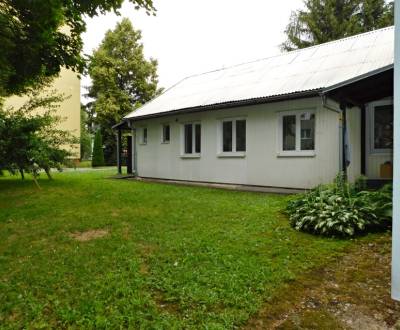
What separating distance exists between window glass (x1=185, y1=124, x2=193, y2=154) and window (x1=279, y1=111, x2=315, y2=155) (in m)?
4.40

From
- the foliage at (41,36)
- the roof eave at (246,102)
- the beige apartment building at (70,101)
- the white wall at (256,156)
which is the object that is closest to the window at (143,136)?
the white wall at (256,156)

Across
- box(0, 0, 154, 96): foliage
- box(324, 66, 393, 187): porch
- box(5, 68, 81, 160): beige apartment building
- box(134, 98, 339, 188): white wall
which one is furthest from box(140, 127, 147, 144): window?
box(5, 68, 81, 160): beige apartment building

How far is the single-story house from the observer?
30.5 feet

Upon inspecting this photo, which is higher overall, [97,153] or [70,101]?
[70,101]

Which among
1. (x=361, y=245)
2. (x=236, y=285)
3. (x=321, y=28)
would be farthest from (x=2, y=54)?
(x=321, y=28)

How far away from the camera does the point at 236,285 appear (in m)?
3.67

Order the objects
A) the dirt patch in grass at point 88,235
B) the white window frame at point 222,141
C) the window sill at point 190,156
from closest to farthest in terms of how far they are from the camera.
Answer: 1. the dirt patch in grass at point 88,235
2. the white window frame at point 222,141
3. the window sill at point 190,156

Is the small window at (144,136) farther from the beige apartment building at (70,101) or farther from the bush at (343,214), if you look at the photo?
the beige apartment building at (70,101)

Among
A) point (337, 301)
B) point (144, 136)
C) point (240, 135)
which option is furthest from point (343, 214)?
point (144, 136)

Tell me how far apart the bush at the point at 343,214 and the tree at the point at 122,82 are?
2892 cm

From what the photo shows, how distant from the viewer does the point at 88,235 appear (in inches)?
224

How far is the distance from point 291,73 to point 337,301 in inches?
393

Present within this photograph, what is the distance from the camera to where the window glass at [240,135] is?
11859 mm

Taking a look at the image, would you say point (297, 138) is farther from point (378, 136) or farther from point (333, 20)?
point (333, 20)
